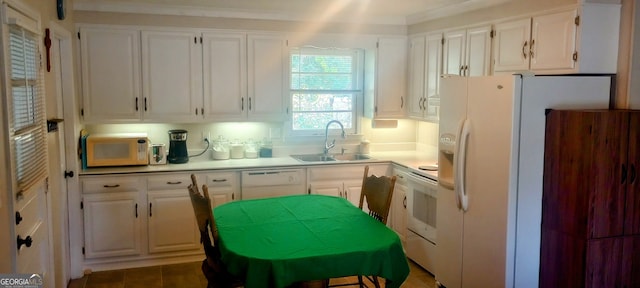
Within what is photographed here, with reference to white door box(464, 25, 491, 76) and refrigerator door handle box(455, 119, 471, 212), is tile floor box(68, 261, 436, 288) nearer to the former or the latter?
refrigerator door handle box(455, 119, 471, 212)

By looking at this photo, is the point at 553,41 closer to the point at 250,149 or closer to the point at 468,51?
the point at 468,51

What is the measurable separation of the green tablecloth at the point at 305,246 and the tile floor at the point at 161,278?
1044mm

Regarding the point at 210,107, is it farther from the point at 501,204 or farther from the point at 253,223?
the point at 501,204

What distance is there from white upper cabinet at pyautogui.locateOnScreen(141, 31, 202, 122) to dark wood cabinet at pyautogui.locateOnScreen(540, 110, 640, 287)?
2.88 meters

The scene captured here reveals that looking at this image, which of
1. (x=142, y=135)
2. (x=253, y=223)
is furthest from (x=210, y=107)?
(x=253, y=223)

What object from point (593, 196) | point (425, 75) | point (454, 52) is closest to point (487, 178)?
point (593, 196)

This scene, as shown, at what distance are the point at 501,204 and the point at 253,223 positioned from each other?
1518 mm

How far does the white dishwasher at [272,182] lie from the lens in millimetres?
4449

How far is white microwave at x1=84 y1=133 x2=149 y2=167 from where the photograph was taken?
4164mm

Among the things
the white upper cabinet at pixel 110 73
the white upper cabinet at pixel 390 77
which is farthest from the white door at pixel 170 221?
the white upper cabinet at pixel 390 77

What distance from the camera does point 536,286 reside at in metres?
3.26

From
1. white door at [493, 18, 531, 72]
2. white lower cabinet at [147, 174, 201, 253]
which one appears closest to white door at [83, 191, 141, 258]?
white lower cabinet at [147, 174, 201, 253]

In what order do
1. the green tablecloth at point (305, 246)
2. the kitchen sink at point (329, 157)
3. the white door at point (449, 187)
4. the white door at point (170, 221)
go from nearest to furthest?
1. the green tablecloth at point (305, 246)
2. the white door at point (449, 187)
3. the white door at point (170, 221)
4. the kitchen sink at point (329, 157)

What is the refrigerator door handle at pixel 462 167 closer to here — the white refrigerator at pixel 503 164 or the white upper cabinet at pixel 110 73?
the white refrigerator at pixel 503 164
